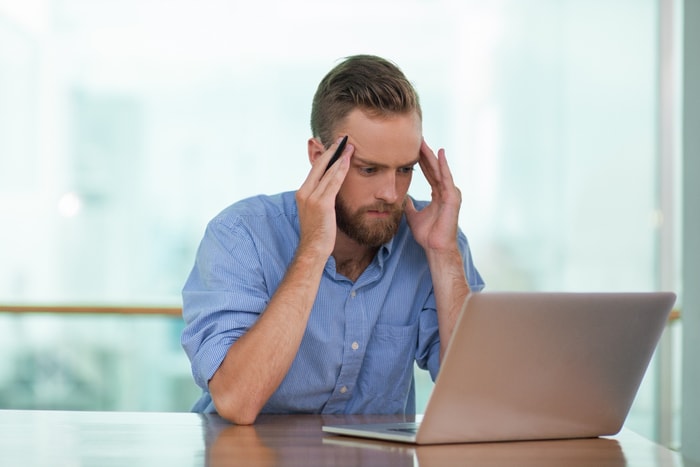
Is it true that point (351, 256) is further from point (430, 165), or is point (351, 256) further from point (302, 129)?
point (302, 129)

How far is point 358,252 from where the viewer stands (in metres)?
1.92

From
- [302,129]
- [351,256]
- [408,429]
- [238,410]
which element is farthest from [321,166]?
[302,129]

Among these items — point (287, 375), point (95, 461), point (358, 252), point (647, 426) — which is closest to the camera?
point (95, 461)

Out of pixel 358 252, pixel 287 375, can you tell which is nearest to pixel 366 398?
pixel 287 375

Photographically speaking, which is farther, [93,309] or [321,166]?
[93,309]

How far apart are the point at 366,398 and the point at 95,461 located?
0.79 meters

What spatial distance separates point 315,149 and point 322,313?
12.9 inches

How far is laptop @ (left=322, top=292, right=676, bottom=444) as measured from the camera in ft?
3.91

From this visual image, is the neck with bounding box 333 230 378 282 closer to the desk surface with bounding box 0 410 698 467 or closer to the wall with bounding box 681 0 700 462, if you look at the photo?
the desk surface with bounding box 0 410 698 467

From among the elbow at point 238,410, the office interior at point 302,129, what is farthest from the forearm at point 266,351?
the office interior at point 302,129

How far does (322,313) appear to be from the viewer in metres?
1.81

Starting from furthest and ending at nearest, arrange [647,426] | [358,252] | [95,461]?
[647,426] → [358,252] → [95,461]

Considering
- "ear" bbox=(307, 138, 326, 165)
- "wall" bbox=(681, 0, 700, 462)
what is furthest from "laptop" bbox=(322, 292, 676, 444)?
"wall" bbox=(681, 0, 700, 462)

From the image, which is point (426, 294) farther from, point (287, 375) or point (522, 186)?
point (522, 186)
